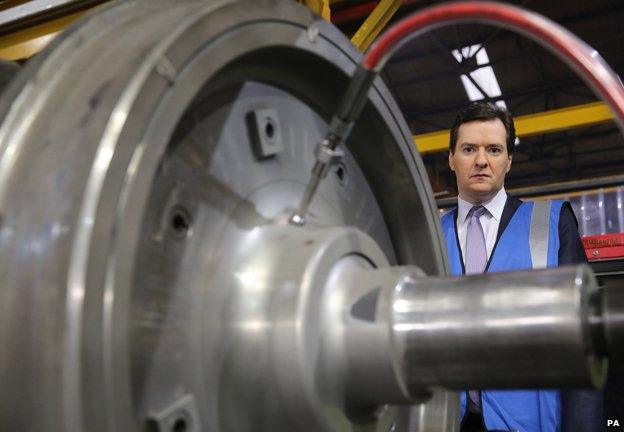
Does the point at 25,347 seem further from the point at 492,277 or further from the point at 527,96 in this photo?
the point at 527,96

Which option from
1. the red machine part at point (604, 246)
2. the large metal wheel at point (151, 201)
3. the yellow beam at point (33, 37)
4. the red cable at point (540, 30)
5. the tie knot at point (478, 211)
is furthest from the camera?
the red machine part at point (604, 246)

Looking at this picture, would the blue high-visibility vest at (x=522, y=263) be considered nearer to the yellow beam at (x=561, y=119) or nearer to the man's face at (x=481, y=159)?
the man's face at (x=481, y=159)

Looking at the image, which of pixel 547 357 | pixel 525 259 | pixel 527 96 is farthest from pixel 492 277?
pixel 527 96

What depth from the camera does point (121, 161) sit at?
0.38 meters

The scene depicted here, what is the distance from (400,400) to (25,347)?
29cm

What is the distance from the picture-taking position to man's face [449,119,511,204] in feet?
4.98

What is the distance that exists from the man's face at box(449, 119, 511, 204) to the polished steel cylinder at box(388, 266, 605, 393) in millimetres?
1055

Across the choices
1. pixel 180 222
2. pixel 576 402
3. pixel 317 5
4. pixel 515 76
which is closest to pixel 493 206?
pixel 576 402

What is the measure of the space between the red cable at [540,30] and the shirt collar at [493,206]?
Result: 1058 millimetres

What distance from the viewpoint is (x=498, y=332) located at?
0.47 m

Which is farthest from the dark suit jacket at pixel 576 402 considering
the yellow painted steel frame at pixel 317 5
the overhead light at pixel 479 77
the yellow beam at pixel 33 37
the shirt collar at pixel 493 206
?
the overhead light at pixel 479 77

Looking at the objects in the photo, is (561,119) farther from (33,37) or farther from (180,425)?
(180,425)

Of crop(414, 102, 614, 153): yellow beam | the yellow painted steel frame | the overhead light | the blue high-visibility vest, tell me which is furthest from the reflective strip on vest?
the overhead light

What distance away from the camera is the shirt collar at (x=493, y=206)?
5.00 ft
